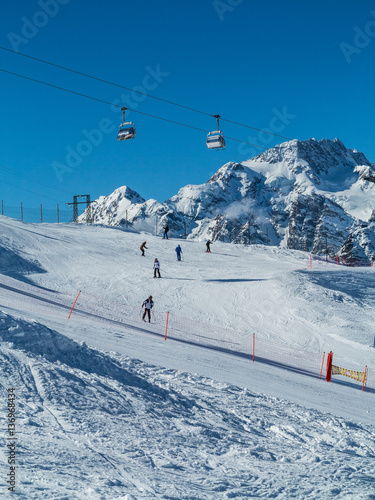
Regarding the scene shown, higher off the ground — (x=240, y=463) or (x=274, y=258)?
(x=274, y=258)

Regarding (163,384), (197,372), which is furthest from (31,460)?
(197,372)

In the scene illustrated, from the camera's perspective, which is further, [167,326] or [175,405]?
[167,326]

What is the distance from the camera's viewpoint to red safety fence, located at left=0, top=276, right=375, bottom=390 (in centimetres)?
1816

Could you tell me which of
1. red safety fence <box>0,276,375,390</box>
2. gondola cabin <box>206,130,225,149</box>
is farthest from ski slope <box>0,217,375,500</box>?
gondola cabin <box>206,130,225,149</box>

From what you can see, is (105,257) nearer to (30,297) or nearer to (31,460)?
(30,297)

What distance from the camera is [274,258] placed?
4231 cm

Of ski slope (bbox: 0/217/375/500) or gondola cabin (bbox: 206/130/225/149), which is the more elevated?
gondola cabin (bbox: 206/130/225/149)

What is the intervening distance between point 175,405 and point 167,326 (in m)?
10.6

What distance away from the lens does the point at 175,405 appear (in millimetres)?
9930

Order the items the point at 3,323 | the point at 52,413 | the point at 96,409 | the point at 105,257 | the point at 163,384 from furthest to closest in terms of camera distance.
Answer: the point at 105,257 < the point at 3,323 < the point at 163,384 < the point at 96,409 < the point at 52,413

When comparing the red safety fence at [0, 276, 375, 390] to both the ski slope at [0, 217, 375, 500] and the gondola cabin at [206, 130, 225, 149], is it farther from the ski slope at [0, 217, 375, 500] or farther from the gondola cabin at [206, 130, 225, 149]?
the gondola cabin at [206, 130, 225, 149]

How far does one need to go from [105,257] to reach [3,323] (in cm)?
2232

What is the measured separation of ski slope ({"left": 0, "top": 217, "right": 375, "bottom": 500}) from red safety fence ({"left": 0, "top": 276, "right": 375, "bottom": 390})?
190 mm

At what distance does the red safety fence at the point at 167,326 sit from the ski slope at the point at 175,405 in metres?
0.19
